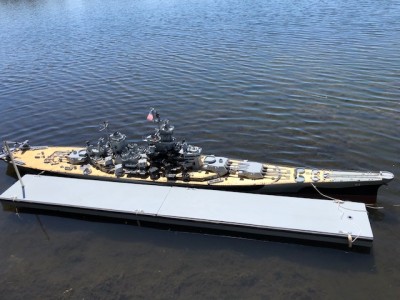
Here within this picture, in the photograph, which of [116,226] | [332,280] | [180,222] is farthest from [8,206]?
[332,280]

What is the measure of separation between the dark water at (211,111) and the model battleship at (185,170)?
3098 millimetres

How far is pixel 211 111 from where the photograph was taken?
49.3 m

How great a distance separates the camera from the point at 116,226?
105ft

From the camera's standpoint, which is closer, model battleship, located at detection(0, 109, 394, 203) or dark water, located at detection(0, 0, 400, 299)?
dark water, located at detection(0, 0, 400, 299)

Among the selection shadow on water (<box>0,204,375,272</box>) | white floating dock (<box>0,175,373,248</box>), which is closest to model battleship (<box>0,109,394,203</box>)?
white floating dock (<box>0,175,373,248</box>)

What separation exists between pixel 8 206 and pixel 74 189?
6.92 metres

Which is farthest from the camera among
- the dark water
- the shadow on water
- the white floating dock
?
the white floating dock

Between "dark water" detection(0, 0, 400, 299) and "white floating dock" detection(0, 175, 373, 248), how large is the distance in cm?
120

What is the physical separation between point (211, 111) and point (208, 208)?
2084 cm

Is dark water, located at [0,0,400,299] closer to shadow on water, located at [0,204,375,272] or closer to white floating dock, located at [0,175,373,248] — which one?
shadow on water, located at [0,204,375,272]

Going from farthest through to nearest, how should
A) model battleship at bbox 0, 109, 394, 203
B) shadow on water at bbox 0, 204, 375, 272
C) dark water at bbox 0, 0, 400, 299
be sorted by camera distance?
model battleship at bbox 0, 109, 394, 203 < shadow on water at bbox 0, 204, 375, 272 < dark water at bbox 0, 0, 400, 299

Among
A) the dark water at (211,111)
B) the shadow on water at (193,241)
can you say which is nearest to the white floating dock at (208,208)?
the shadow on water at (193,241)

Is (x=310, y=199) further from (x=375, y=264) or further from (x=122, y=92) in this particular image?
(x=122, y=92)

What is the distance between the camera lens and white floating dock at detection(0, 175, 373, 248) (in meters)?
28.0
